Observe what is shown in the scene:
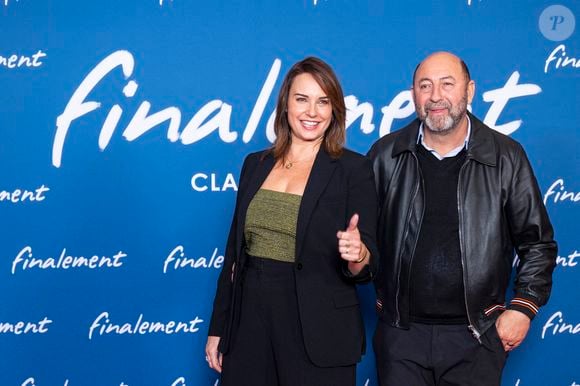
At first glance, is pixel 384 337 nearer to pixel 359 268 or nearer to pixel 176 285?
pixel 359 268

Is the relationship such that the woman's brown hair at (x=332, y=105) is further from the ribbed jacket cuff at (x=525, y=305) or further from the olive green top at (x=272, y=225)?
the ribbed jacket cuff at (x=525, y=305)

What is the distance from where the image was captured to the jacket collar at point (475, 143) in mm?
2168

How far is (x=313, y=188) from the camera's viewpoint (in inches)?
78.2

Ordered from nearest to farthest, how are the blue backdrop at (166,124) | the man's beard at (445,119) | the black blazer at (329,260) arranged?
the black blazer at (329,260), the man's beard at (445,119), the blue backdrop at (166,124)

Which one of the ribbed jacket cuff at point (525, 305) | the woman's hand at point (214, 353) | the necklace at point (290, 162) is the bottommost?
the woman's hand at point (214, 353)

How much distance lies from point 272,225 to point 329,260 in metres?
0.20

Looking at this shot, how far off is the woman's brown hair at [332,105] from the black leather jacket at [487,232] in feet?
0.95

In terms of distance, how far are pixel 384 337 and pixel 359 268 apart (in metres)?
0.47

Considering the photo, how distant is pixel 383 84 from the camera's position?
2996 millimetres

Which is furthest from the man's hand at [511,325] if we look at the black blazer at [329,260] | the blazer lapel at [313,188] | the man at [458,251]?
the blazer lapel at [313,188]

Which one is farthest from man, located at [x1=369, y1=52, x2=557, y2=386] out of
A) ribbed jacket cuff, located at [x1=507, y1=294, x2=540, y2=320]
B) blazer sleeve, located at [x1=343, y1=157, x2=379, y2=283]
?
blazer sleeve, located at [x1=343, y1=157, x2=379, y2=283]

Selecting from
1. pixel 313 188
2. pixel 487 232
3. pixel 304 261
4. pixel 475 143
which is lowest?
pixel 304 261

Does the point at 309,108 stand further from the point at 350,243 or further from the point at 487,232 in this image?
the point at 487,232

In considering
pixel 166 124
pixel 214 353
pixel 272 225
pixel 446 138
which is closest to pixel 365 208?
→ pixel 272 225
